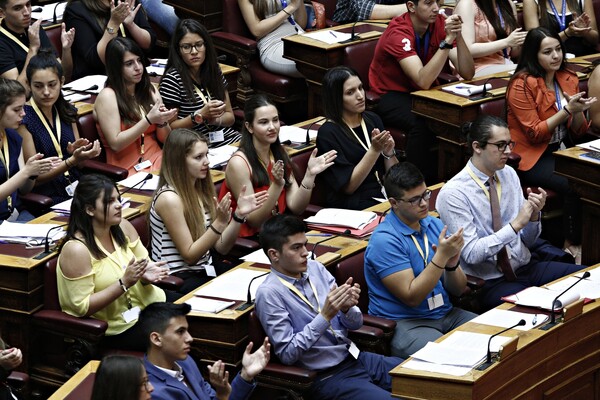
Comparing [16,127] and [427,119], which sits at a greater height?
[16,127]

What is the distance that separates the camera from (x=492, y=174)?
5082mm

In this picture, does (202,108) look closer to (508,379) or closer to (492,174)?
(492,174)

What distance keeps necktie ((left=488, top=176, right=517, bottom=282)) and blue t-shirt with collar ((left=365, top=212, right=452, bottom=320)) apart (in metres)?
0.38

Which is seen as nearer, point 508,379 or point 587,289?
point 508,379

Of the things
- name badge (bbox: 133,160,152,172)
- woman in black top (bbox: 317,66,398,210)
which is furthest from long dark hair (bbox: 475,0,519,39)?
name badge (bbox: 133,160,152,172)

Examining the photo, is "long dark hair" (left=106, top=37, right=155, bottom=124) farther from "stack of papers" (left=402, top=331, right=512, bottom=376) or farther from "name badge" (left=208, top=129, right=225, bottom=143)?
"stack of papers" (left=402, top=331, right=512, bottom=376)

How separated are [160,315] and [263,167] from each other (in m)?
1.51

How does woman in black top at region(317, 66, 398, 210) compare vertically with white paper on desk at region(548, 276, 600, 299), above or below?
above

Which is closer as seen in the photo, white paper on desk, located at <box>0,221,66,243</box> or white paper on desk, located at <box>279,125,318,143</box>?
white paper on desk, located at <box>0,221,66,243</box>

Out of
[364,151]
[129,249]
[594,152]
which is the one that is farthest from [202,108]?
[594,152]

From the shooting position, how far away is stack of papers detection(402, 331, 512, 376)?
407 cm

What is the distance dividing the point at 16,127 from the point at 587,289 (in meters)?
2.38

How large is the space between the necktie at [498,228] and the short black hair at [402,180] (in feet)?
1.70

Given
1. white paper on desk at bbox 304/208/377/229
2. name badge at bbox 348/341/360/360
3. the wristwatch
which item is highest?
the wristwatch
